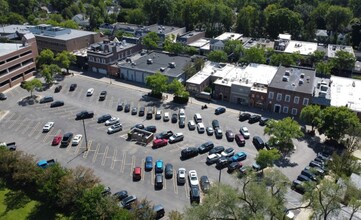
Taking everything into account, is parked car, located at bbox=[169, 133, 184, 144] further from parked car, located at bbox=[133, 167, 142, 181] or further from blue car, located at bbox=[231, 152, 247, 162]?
blue car, located at bbox=[231, 152, 247, 162]

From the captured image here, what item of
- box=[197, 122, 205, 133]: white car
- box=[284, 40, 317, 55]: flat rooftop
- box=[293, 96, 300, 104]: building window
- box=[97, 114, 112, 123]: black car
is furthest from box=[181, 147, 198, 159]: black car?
box=[284, 40, 317, 55]: flat rooftop

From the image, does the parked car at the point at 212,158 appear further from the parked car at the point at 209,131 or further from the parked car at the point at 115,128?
the parked car at the point at 115,128

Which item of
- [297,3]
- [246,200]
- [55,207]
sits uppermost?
[297,3]

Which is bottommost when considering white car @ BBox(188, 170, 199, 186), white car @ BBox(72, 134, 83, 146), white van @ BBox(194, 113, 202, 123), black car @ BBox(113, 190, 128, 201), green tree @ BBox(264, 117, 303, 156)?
black car @ BBox(113, 190, 128, 201)

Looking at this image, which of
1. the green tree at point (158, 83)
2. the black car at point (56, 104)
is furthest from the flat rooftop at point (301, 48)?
the black car at point (56, 104)

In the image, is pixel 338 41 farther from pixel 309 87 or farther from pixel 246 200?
pixel 246 200

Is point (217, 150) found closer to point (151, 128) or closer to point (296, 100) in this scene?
point (151, 128)

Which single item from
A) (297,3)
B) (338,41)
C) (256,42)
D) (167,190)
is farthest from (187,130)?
(297,3)
